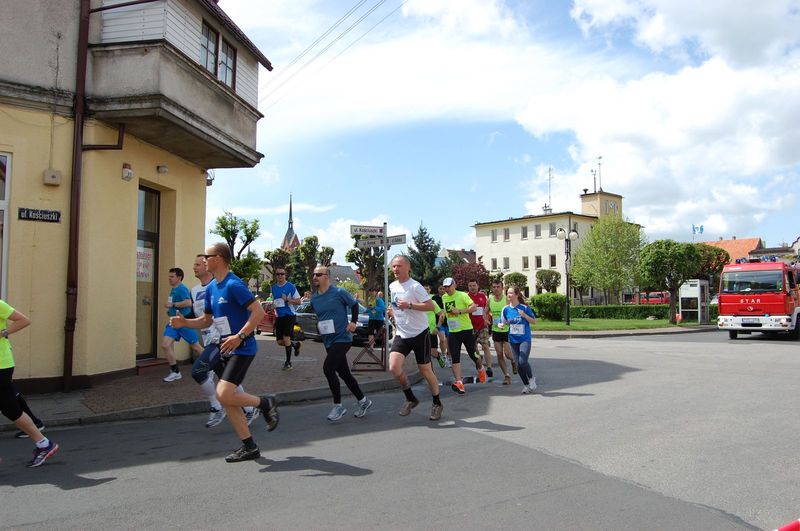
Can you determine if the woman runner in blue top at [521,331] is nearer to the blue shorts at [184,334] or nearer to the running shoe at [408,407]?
the running shoe at [408,407]

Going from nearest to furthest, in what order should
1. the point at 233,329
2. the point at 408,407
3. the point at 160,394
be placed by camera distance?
the point at 233,329 → the point at 408,407 → the point at 160,394

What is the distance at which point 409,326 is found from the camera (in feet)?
24.1

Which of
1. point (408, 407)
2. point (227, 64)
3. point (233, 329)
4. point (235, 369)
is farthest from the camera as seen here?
point (227, 64)

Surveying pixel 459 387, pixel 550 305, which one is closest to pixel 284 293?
pixel 459 387

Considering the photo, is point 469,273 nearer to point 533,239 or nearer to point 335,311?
point 533,239

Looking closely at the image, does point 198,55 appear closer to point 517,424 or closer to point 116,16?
point 116,16

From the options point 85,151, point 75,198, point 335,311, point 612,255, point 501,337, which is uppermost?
point 612,255

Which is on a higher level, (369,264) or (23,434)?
(369,264)

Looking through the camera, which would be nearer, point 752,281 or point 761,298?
Answer: point 761,298

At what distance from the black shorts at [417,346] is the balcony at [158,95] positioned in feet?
18.1

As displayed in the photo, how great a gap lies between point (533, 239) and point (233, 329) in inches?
2541

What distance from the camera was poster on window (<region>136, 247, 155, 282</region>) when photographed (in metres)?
11.5

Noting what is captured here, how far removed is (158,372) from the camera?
36.5 feet

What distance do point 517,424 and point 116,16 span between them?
9056mm
